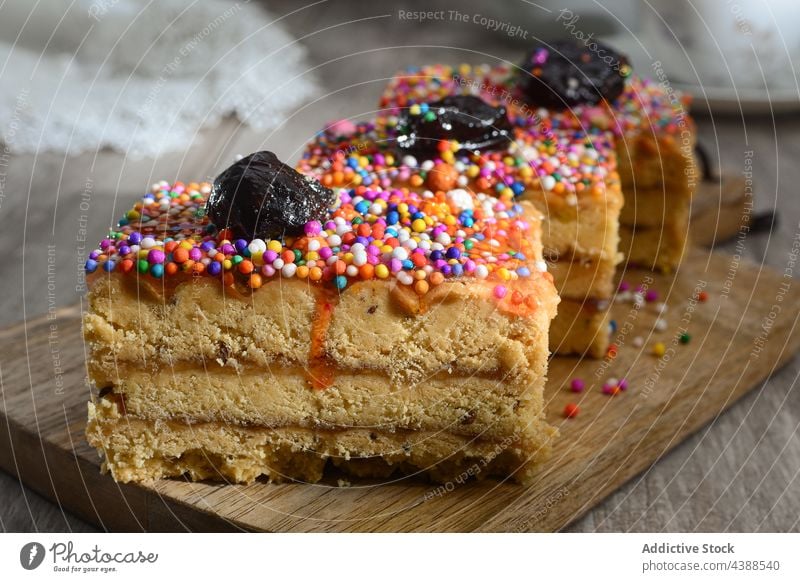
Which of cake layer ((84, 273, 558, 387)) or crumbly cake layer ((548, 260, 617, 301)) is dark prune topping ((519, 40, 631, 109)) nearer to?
crumbly cake layer ((548, 260, 617, 301))

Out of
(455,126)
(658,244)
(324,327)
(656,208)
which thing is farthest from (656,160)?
(324,327)

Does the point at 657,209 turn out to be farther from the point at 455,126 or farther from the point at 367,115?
the point at 367,115

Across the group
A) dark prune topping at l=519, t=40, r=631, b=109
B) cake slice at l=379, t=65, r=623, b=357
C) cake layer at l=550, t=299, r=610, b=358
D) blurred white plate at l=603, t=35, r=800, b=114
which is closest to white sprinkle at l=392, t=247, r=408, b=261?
cake slice at l=379, t=65, r=623, b=357

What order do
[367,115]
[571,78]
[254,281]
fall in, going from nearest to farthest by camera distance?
[254,281], [571,78], [367,115]

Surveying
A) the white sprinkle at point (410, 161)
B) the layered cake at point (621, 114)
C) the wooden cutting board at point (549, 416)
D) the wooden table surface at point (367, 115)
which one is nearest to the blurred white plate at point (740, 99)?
the wooden table surface at point (367, 115)
